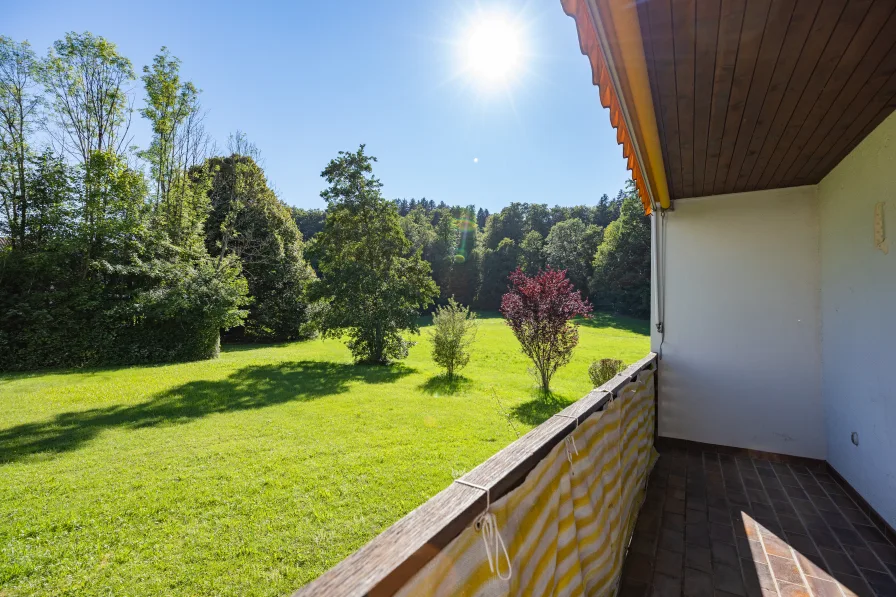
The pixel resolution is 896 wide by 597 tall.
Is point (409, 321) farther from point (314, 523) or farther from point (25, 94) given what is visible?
point (25, 94)

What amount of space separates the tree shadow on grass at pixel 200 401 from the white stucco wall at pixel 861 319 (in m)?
6.56

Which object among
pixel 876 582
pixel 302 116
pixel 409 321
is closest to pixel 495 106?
pixel 302 116

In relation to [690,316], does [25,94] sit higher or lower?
higher

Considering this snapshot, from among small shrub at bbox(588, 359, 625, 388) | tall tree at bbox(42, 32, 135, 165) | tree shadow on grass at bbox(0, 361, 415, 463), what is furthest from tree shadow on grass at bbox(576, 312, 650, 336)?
tall tree at bbox(42, 32, 135, 165)

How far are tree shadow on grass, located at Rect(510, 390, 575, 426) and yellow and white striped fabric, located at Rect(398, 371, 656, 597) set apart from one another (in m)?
3.33

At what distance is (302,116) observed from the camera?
25.2 ft

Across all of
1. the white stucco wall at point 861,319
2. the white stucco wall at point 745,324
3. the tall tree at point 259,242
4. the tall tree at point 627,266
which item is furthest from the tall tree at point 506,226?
the white stucco wall at point 861,319

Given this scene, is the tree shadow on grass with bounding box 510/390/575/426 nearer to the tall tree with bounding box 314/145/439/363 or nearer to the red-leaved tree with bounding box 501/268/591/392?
the red-leaved tree with bounding box 501/268/591/392

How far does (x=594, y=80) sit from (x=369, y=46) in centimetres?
A: 488

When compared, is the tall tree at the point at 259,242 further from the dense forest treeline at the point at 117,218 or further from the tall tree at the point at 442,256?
the tall tree at the point at 442,256

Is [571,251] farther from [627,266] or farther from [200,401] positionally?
[200,401]

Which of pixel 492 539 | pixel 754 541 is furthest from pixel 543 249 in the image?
pixel 492 539

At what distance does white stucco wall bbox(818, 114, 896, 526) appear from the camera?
2.21 m

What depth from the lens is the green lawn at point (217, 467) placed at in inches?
89.5
